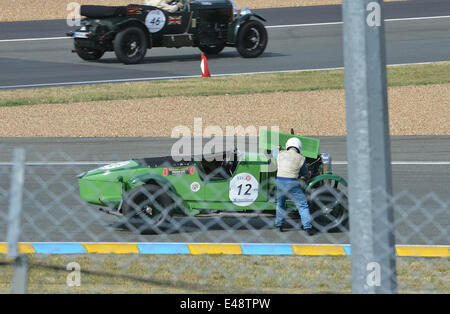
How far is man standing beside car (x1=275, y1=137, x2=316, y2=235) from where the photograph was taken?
876cm

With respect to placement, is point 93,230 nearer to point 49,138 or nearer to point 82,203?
point 82,203

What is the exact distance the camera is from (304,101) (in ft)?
56.5

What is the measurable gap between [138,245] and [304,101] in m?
9.88

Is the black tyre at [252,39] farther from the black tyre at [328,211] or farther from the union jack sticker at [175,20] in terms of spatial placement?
the black tyre at [328,211]

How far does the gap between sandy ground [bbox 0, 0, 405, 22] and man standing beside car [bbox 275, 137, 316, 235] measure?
2087 centimetres

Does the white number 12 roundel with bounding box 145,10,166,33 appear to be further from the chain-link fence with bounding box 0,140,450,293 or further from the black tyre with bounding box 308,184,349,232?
the black tyre with bounding box 308,184,349,232

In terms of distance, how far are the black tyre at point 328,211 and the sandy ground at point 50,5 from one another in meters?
20.7

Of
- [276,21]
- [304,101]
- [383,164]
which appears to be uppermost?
[276,21]

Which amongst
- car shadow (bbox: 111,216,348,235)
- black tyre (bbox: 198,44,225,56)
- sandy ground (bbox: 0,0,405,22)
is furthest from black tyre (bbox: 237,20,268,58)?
car shadow (bbox: 111,216,348,235)

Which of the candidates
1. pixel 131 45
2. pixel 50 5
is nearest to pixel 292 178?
pixel 131 45

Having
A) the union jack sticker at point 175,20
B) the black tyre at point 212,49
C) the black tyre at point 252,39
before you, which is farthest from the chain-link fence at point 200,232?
the black tyre at point 212,49

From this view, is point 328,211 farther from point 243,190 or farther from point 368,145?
point 368,145
